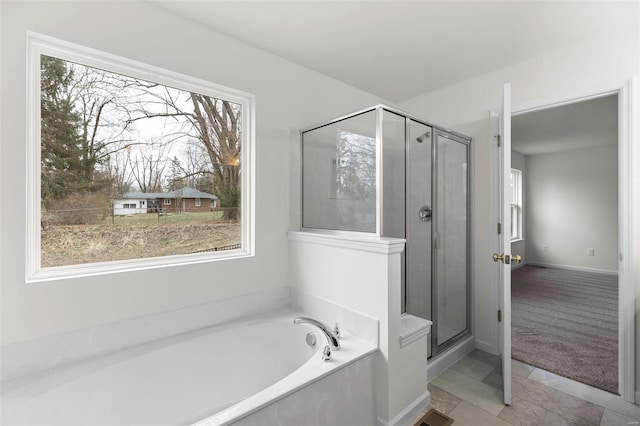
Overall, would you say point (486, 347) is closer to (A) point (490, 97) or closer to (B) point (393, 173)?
(B) point (393, 173)

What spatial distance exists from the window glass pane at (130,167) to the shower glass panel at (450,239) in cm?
161

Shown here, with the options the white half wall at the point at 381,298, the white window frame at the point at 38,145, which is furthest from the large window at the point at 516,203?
the white window frame at the point at 38,145

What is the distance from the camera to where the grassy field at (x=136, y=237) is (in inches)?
63.0

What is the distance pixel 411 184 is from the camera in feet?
7.06

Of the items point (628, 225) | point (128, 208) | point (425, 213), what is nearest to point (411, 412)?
point (425, 213)

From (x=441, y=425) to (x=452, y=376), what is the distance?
59 cm

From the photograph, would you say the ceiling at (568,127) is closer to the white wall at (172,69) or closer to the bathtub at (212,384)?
the white wall at (172,69)

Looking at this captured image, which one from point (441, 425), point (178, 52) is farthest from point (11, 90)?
point (441, 425)

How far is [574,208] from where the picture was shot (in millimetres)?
5766

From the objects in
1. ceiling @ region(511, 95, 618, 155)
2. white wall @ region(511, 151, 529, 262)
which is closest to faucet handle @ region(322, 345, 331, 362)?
ceiling @ region(511, 95, 618, 155)

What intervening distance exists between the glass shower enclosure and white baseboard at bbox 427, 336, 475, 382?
0.19ft

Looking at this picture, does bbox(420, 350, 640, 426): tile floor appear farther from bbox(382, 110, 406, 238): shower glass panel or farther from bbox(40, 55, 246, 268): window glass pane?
bbox(40, 55, 246, 268): window glass pane

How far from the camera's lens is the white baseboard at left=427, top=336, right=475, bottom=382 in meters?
2.25

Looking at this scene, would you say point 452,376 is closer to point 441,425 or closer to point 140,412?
point 441,425
